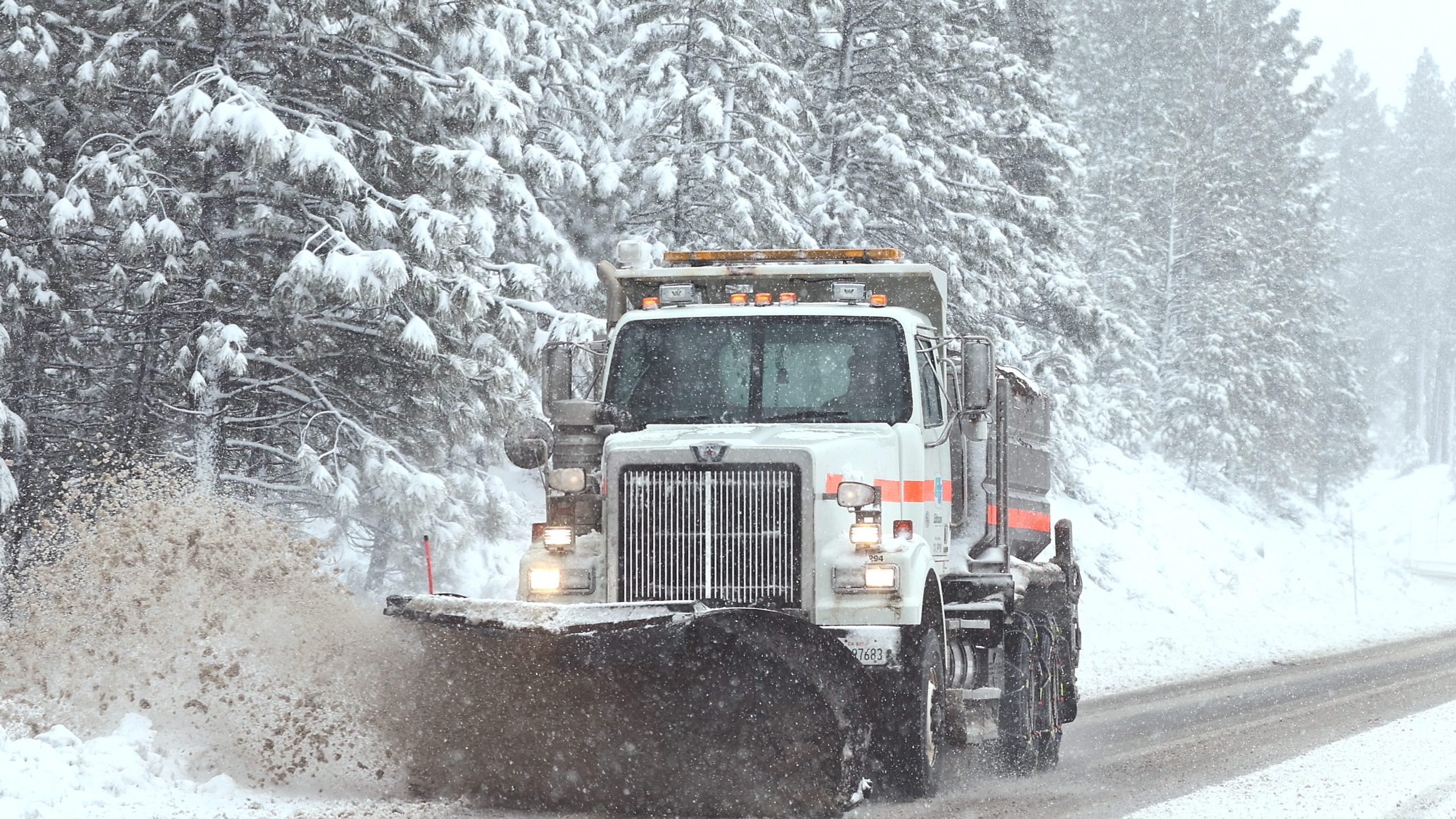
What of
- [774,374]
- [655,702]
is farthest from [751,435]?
[655,702]

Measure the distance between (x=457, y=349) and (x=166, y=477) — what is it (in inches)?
137

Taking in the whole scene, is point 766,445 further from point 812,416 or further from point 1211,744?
point 1211,744

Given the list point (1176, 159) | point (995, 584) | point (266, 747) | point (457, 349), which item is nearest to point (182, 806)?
point (266, 747)

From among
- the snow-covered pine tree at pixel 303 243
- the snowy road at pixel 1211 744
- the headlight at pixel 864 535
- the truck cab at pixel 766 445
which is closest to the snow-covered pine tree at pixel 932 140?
the snow-covered pine tree at pixel 303 243

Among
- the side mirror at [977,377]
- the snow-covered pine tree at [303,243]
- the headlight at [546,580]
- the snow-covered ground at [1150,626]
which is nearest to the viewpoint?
the snow-covered ground at [1150,626]

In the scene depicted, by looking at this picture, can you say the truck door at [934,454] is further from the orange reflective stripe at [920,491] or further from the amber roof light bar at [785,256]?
the amber roof light bar at [785,256]

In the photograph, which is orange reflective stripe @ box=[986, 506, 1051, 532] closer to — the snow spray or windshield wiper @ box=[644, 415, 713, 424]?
windshield wiper @ box=[644, 415, 713, 424]

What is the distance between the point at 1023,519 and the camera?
1111 cm

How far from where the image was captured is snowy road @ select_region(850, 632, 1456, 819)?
327 inches

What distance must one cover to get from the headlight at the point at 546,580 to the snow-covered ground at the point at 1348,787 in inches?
126

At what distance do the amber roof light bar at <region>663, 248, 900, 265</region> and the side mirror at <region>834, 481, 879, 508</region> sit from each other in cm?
223

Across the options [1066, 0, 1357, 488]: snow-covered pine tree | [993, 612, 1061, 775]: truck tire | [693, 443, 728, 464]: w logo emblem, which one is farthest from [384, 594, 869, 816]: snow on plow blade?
[1066, 0, 1357, 488]: snow-covered pine tree

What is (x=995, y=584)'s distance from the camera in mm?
9508

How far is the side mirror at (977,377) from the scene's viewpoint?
8445 mm
